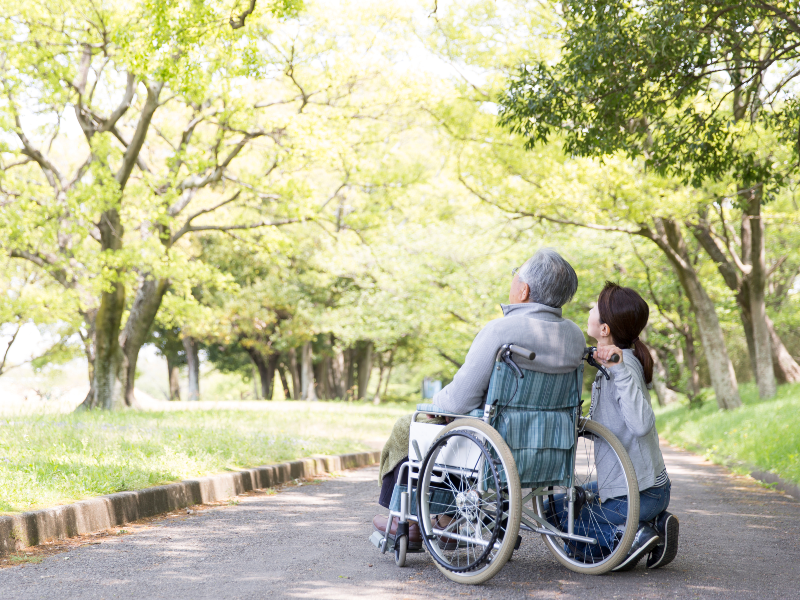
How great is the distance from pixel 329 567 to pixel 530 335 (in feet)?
5.19

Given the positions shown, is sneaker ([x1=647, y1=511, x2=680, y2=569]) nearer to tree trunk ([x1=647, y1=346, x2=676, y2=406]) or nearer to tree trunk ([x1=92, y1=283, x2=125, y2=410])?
tree trunk ([x1=92, y1=283, x2=125, y2=410])

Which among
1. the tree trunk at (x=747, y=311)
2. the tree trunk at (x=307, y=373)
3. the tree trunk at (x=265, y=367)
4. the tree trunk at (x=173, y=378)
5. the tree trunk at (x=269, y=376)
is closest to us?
the tree trunk at (x=747, y=311)

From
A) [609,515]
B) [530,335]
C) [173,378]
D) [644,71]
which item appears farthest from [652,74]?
[173,378]

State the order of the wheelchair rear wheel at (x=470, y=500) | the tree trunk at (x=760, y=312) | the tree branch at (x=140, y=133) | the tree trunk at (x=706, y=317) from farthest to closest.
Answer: the tree trunk at (x=760, y=312) → the tree trunk at (x=706, y=317) → the tree branch at (x=140, y=133) → the wheelchair rear wheel at (x=470, y=500)

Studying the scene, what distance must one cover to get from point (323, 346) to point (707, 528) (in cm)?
2935

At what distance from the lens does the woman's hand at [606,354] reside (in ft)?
12.7

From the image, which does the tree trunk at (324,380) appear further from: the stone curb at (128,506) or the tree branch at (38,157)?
the stone curb at (128,506)

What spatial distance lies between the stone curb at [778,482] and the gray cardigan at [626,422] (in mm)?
4347

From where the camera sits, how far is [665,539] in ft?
12.6

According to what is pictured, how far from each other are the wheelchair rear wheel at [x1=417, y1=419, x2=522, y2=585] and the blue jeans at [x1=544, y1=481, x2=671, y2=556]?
1.78 ft

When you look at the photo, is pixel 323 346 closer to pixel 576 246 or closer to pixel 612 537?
pixel 576 246

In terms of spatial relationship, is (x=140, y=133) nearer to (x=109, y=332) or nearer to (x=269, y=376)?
(x=109, y=332)

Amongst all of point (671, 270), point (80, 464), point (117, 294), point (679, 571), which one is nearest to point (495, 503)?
point (679, 571)

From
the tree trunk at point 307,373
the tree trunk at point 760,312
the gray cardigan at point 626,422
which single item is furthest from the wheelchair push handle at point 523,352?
→ the tree trunk at point 307,373
